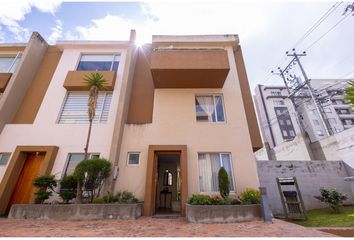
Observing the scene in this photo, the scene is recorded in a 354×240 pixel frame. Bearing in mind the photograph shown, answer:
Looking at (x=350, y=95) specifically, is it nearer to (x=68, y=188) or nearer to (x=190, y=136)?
(x=190, y=136)

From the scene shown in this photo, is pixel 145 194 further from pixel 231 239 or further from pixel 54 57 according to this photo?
pixel 54 57

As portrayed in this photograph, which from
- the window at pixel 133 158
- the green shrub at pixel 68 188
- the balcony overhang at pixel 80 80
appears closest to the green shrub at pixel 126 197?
the window at pixel 133 158

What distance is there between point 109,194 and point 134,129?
3403mm

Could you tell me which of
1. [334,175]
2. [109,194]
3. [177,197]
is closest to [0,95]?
[109,194]

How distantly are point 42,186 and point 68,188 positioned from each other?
0.94 metres

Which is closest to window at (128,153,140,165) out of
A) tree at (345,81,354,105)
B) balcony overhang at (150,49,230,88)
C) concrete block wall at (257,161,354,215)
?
balcony overhang at (150,49,230,88)

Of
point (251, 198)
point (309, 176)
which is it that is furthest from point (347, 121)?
point (251, 198)

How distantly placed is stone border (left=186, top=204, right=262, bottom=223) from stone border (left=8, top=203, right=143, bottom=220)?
2273mm

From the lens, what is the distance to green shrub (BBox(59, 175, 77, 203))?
7.13 m

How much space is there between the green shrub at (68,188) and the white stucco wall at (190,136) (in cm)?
183

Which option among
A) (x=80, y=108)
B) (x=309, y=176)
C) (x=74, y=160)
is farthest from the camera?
(x=309, y=176)

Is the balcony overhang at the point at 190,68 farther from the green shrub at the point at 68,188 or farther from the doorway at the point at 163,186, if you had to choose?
the green shrub at the point at 68,188

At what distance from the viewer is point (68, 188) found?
7.32 meters

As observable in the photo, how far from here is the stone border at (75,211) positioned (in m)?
6.21
